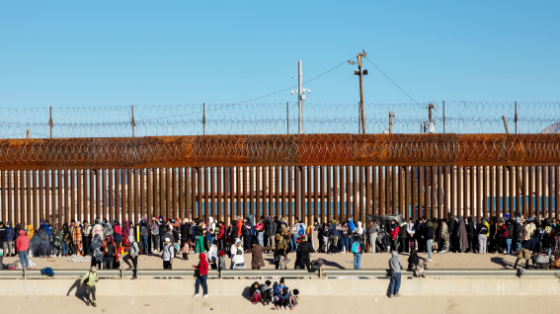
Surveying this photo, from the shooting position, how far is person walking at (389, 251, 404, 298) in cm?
1169

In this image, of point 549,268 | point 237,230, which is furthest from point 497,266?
point 237,230

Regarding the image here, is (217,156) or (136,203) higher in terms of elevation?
(217,156)

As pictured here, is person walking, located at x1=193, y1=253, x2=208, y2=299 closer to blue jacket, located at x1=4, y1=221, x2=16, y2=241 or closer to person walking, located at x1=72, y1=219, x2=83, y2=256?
person walking, located at x1=72, y1=219, x2=83, y2=256

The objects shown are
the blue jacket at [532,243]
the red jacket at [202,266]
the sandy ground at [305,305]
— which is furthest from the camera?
the blue jacket at [532,243]

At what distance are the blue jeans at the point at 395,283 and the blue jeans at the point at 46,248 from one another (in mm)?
8933

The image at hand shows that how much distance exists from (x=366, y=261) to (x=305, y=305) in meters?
3.13

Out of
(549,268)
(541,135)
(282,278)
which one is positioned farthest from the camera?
(541,135)

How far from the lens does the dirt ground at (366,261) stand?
46.0ft

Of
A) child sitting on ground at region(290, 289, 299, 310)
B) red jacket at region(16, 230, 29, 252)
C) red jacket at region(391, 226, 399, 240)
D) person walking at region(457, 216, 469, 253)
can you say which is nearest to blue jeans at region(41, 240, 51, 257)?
red jacket at region(16, 230, 29, 252)

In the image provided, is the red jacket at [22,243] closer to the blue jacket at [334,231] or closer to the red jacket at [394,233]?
the blue jacket at [334,231]

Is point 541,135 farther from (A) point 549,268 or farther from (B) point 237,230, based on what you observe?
(B) point 237,230

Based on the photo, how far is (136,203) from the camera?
56.6 feet

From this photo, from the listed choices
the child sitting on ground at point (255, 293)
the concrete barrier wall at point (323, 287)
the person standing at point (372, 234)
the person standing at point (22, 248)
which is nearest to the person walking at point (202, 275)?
the concrete barrier wall at point (323, 287)

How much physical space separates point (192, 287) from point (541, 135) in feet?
35.8
